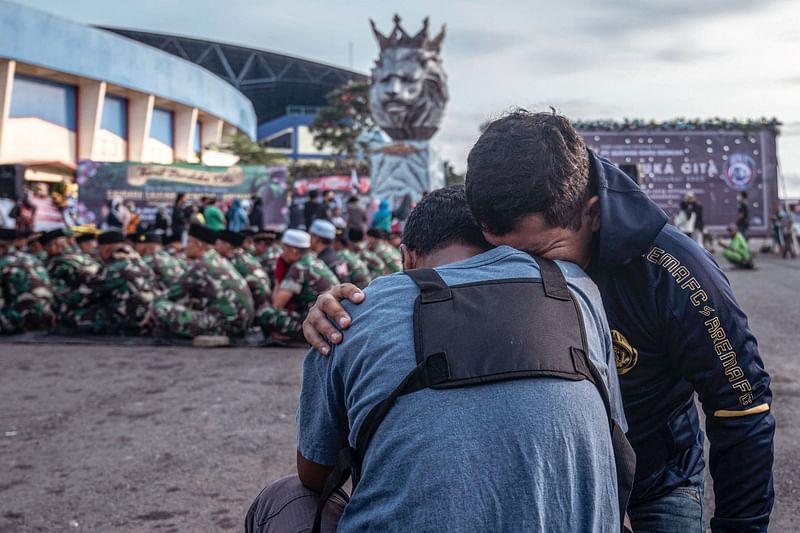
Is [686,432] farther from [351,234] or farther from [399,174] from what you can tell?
[399,174]

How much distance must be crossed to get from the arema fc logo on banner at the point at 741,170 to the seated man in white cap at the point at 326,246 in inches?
623

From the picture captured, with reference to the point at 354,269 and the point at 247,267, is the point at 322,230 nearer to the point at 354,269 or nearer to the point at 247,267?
the point at 354,269

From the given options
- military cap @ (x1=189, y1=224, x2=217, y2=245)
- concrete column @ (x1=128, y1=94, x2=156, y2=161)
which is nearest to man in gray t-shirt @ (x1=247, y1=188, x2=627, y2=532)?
military cap @ (x1=189, y1=224, x2=217, y2=245)

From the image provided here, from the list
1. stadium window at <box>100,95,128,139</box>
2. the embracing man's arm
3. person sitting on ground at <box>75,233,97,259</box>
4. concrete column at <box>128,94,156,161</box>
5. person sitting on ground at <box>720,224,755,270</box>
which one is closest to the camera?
the embracing man's arm

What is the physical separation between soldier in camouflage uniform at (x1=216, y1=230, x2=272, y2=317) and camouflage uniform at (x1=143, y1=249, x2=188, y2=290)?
51 centimetres

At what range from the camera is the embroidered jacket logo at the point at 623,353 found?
67.7 inches

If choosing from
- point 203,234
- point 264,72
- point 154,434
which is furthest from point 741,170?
point 264,72

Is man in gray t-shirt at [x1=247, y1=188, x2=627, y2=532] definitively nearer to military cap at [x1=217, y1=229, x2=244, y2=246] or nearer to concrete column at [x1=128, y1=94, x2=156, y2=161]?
military cap at [x1=217, y1=229, x2=244, y2=246]

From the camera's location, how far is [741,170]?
811 inches

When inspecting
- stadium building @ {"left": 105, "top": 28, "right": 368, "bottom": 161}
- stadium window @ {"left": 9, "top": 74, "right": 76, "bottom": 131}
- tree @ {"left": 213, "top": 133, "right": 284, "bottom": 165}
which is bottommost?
tree @ {"left": 213, "top": 133, "right": 284, "bottom": 165}

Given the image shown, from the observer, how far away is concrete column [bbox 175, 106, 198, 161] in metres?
36.1

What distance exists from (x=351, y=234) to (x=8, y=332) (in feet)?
14.4

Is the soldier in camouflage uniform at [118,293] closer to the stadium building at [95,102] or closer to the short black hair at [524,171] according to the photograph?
the short black hair at [524,171]

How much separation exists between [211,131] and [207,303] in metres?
34.4
